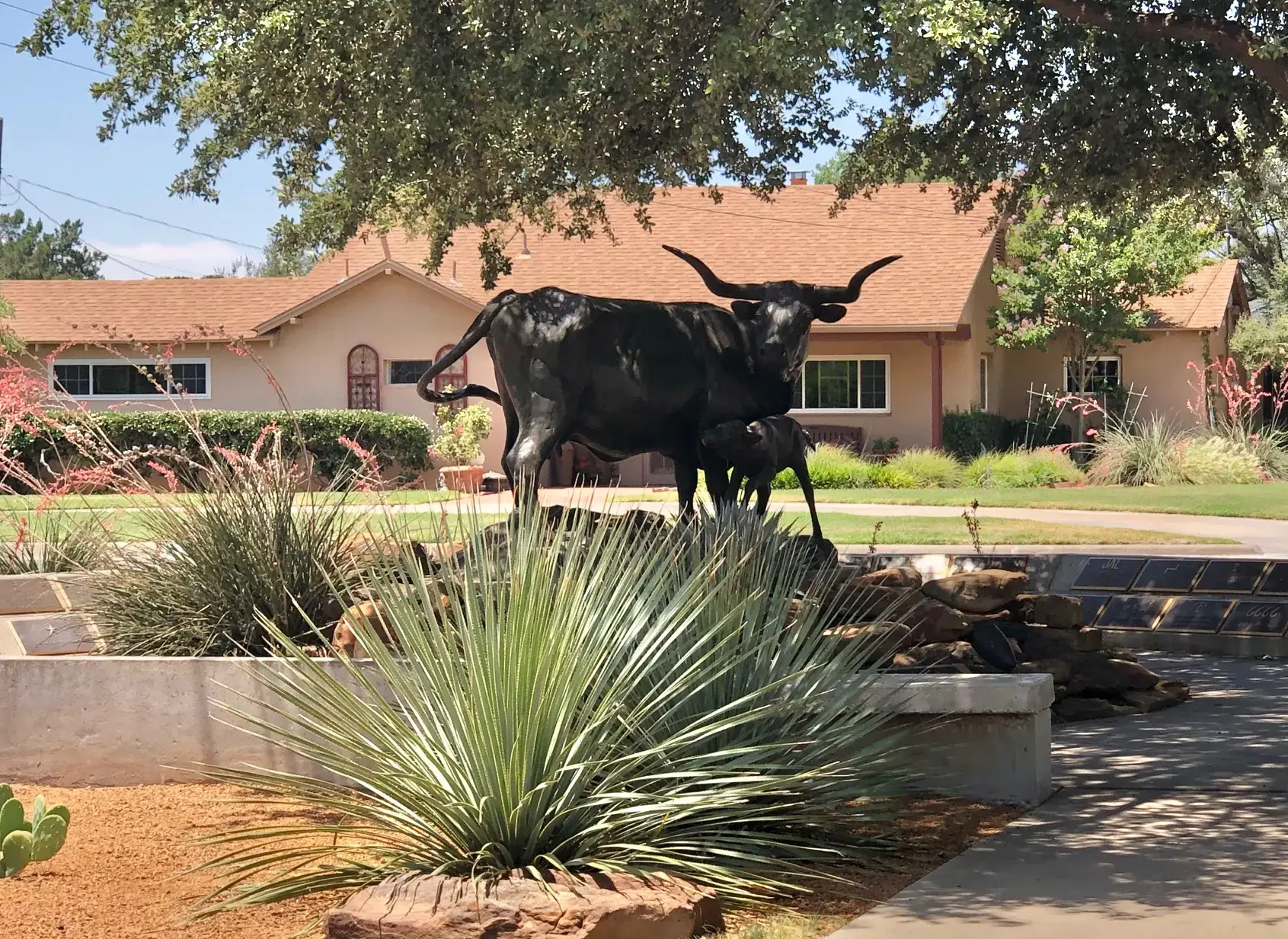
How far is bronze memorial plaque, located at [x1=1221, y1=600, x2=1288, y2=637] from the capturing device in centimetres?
1171

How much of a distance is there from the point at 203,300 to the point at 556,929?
3390 centimetres

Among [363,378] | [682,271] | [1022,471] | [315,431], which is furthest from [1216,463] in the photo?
[363,378]

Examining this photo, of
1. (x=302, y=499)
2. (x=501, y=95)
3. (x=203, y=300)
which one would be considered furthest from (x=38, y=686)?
(x=203, y=300)

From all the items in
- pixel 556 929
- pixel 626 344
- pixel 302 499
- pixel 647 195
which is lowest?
pixel 556 929

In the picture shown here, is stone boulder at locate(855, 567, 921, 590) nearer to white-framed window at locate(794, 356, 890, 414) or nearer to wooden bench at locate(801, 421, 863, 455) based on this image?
wooden bench at locate(801, 421, 863, 455)

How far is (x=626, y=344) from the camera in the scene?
31.6 feet

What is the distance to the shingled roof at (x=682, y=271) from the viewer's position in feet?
105

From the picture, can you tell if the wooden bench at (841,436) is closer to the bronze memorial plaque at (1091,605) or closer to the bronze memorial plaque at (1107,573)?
the bronze memorial plaque at (1107,573)

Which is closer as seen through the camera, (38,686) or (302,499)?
(38,686)

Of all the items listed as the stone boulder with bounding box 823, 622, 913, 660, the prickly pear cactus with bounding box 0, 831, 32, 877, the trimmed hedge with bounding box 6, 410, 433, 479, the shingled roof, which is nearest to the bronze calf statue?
the stone boulder with bounding box 823, 622, 913, 660

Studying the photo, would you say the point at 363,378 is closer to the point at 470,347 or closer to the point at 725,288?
the point at 470,347

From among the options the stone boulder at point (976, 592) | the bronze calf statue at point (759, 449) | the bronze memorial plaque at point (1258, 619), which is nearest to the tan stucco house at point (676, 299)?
the bronze memorial plaque at point (1258, 619)

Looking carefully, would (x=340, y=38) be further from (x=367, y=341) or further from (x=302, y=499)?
(x=367, y=341)

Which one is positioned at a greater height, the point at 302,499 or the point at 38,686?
the point at 302,499
